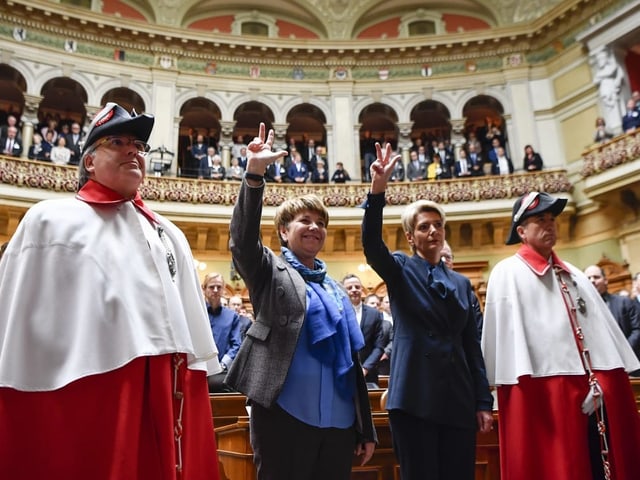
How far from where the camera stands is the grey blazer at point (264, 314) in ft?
6.29

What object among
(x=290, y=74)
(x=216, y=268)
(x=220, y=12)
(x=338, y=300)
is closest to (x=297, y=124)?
(x=290, y=74)

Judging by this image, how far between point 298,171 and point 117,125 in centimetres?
1159

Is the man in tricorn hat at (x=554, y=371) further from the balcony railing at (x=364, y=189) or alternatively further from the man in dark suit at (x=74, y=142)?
the man in dark suit at (x=74, y=142)

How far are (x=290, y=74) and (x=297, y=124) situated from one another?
229 cm

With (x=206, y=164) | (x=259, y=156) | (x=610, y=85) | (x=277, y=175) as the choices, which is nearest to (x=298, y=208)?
(x=259, y=156)

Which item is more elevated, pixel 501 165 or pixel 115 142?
pixel 501 165

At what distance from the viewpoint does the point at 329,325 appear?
205 centimetres

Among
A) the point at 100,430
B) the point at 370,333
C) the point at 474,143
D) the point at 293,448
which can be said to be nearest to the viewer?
the point at 100,430

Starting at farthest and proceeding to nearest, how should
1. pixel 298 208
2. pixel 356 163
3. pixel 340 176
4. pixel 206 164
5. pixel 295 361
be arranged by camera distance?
pixel 356 163
pixel 206 164
pixel 340 176
pixel 298 208
pixel 295 361

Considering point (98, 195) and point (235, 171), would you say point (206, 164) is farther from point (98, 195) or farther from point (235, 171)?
point (98, 195)

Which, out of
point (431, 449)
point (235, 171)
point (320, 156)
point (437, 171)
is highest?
point (320, 156)

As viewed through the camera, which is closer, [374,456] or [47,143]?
[374,456]

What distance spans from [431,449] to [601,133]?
1158 cm

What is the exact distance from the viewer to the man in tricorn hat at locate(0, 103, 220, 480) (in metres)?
1.42
